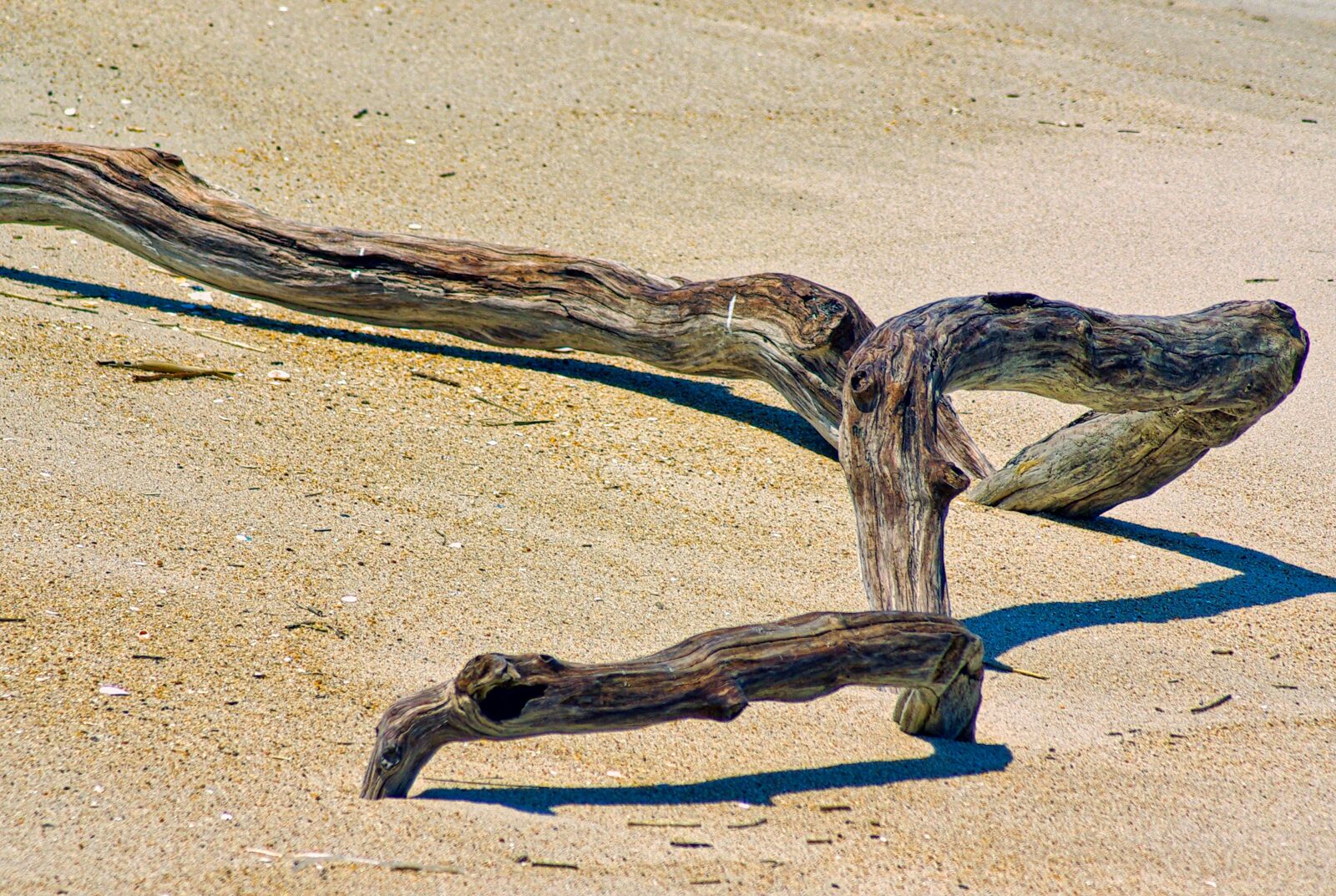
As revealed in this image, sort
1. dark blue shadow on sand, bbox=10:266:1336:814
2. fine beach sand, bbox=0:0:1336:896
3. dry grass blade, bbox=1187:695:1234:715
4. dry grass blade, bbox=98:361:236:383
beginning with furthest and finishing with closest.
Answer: dry grass blade, bbox=98:361:236:383 < dry grass blade, bbox=1187:695:1234:715 < dark blue shadow on sand, bbox=10:266:1336:814 < fine beach sand, bbox=0:0:1336:896

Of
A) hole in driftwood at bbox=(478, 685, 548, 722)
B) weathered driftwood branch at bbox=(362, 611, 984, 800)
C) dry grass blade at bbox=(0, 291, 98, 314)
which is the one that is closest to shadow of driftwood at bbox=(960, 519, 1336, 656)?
weathered driftwood branch at bbox=(362, 611, 984, 800)

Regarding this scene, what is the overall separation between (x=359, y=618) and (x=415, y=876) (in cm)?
127

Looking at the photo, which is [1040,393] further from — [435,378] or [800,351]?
[435,378]

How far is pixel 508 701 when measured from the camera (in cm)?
260

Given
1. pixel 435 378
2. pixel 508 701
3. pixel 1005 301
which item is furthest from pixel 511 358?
pixel 508 701

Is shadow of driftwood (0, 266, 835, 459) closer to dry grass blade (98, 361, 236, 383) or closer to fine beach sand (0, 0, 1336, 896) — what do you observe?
fine beach sand (0, 0, 1336, 896)

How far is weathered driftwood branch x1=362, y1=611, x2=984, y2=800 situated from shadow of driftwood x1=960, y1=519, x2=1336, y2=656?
944 mm

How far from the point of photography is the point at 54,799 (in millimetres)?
2566

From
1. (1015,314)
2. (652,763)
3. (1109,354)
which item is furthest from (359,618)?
(1109,354)

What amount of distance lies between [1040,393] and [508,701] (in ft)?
7.15

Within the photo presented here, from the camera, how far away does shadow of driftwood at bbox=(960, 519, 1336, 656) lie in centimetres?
A: 401

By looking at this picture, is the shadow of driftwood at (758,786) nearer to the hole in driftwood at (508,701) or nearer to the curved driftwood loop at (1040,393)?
the hole in driftwood at (508,701)

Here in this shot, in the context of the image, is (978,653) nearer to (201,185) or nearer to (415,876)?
(415,876)

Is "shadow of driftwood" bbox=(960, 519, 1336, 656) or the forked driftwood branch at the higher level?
the forked driftwood branch
